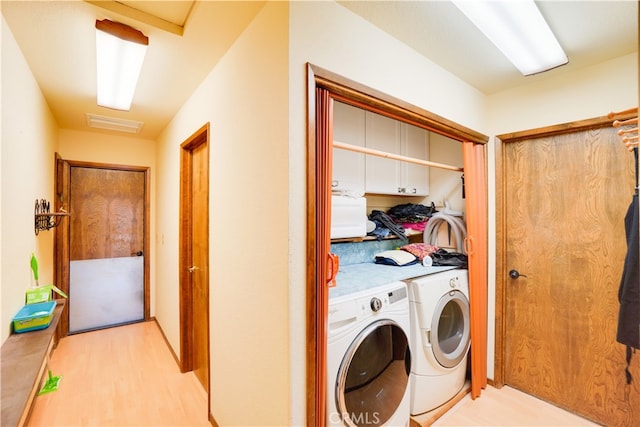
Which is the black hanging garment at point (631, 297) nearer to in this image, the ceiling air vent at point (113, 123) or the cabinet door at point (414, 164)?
the cabinet door at point (414, 164)

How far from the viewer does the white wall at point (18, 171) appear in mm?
1408

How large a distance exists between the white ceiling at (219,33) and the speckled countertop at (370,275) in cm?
139

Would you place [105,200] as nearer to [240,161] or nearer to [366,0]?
[240,161]

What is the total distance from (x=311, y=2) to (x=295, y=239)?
3.25ft

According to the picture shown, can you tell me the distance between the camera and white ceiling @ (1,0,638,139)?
4.26 ft

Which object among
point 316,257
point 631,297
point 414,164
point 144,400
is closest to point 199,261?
point 144,400

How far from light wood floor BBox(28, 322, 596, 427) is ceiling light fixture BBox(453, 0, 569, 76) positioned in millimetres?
2315

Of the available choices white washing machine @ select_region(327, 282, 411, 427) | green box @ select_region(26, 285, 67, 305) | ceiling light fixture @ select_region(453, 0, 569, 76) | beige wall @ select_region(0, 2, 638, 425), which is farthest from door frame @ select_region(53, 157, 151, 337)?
ceiling light fixture @ select_region(453, 0, 569, 76)

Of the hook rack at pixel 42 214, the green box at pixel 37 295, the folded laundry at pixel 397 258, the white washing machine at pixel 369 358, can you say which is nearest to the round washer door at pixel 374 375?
the white washing machine at pixel 369 358

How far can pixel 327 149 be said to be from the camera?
1221mm

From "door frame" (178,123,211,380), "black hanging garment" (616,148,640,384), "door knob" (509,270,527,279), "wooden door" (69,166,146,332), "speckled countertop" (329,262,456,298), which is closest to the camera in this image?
"black hanging garment" (616,148,640,384)

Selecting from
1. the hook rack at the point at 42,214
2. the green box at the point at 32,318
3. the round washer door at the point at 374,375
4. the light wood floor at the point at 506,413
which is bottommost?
the light wood floor at the point at 506,413

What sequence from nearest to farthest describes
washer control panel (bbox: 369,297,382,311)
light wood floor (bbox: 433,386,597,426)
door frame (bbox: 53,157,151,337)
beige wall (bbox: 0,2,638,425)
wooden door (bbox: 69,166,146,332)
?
1. beige wall (bbox: 0,2,638,425)
2. washer control panel (bbox: 369,297,382,311)
3. light wood floor (bbox: 433,386,597,426)
4. door frame (bbox: 53,157,151,337)
5. wooden door (bbox: 69,166,146,332)

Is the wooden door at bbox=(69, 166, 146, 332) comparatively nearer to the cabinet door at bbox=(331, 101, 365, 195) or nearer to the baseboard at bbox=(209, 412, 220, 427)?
the baseboard at bbox=(209, 412, 220, 427)
